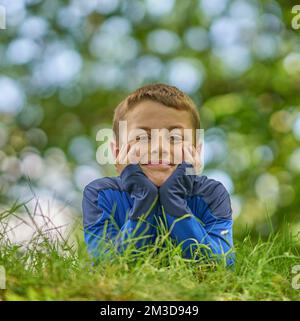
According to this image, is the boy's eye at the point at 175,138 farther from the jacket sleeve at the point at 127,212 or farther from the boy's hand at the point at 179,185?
the jacket sleeve at the point at 127,212

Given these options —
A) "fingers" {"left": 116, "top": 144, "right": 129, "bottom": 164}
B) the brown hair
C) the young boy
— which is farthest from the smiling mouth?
the brown hair

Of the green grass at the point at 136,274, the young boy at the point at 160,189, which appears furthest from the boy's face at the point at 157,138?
the green grass at the point at 136,274

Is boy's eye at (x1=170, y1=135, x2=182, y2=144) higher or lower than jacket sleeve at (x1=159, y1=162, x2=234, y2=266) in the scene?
higher

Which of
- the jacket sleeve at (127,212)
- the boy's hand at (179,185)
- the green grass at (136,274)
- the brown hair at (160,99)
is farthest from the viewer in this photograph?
the brown hair at (160,99)

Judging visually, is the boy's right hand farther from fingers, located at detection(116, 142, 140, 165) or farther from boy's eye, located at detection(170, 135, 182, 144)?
boy's eye, located at detection(170, 135, 182, 144)

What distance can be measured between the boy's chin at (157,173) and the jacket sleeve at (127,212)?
0.10 feet

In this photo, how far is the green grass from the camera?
5.31ft

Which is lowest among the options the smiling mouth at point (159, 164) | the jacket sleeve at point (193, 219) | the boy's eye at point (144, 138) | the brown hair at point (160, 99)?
the jacket sleeve at point (193, 219)

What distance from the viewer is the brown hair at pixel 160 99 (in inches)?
94.5

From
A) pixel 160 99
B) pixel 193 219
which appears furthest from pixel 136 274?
pixel 160 99

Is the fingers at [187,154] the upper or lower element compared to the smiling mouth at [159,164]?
upper

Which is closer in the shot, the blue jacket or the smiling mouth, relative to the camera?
the blue jacket
